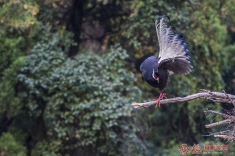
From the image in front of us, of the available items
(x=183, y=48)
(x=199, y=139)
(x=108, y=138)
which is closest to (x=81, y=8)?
(x=108, y=138)

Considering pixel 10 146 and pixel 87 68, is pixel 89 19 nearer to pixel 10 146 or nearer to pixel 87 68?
pixel 87 68

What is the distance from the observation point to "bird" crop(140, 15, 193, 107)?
3959 mm

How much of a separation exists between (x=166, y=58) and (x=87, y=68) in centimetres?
295

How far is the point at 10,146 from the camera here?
6.97 meters

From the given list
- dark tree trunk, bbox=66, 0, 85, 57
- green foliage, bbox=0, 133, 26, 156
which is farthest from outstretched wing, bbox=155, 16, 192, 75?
dark tree trunk, bbox=66, 0, 85, 57

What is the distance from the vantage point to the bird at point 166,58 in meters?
3.96

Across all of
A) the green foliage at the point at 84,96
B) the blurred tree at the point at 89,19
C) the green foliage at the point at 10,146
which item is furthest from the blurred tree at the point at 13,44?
the blurred tree at the point at 89,19

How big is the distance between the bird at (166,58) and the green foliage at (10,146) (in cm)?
324

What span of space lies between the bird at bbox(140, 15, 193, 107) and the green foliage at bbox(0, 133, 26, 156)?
3.24 meters

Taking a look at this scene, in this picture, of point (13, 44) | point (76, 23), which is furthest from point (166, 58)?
point (76, 23)

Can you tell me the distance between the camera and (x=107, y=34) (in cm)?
776

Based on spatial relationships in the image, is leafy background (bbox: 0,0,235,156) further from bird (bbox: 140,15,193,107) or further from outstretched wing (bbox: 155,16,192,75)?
outstretched wing (bbox: 155,16,192,75)

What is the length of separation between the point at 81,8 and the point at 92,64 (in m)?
1.22

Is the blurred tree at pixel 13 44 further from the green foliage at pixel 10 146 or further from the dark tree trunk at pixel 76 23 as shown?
the dark tree trunk at pixel 76 23
